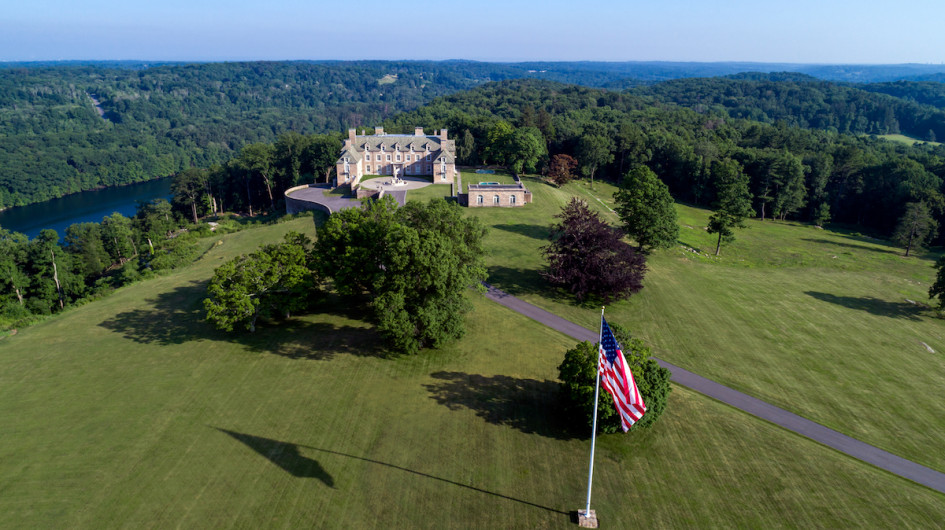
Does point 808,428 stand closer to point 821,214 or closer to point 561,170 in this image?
point 561,170

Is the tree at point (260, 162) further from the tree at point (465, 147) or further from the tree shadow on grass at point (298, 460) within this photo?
the tree shadow on grass at point (298, 460)

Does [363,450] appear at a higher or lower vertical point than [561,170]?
lower

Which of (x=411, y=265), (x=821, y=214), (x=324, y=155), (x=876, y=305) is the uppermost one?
(x=324, y=155)

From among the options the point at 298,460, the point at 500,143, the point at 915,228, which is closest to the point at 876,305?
the point at 915,228

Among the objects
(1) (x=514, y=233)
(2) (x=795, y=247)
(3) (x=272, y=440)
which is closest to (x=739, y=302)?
(1) (x=514, y=233)

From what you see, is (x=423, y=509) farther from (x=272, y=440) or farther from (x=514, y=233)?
(x=514, y=233)

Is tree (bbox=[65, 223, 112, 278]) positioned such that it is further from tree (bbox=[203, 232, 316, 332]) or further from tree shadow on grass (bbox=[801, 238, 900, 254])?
tree shadow on grass (bbox=[801, 238, 900, 254])

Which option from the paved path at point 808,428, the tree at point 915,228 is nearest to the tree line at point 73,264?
the paved path at point 808,428
